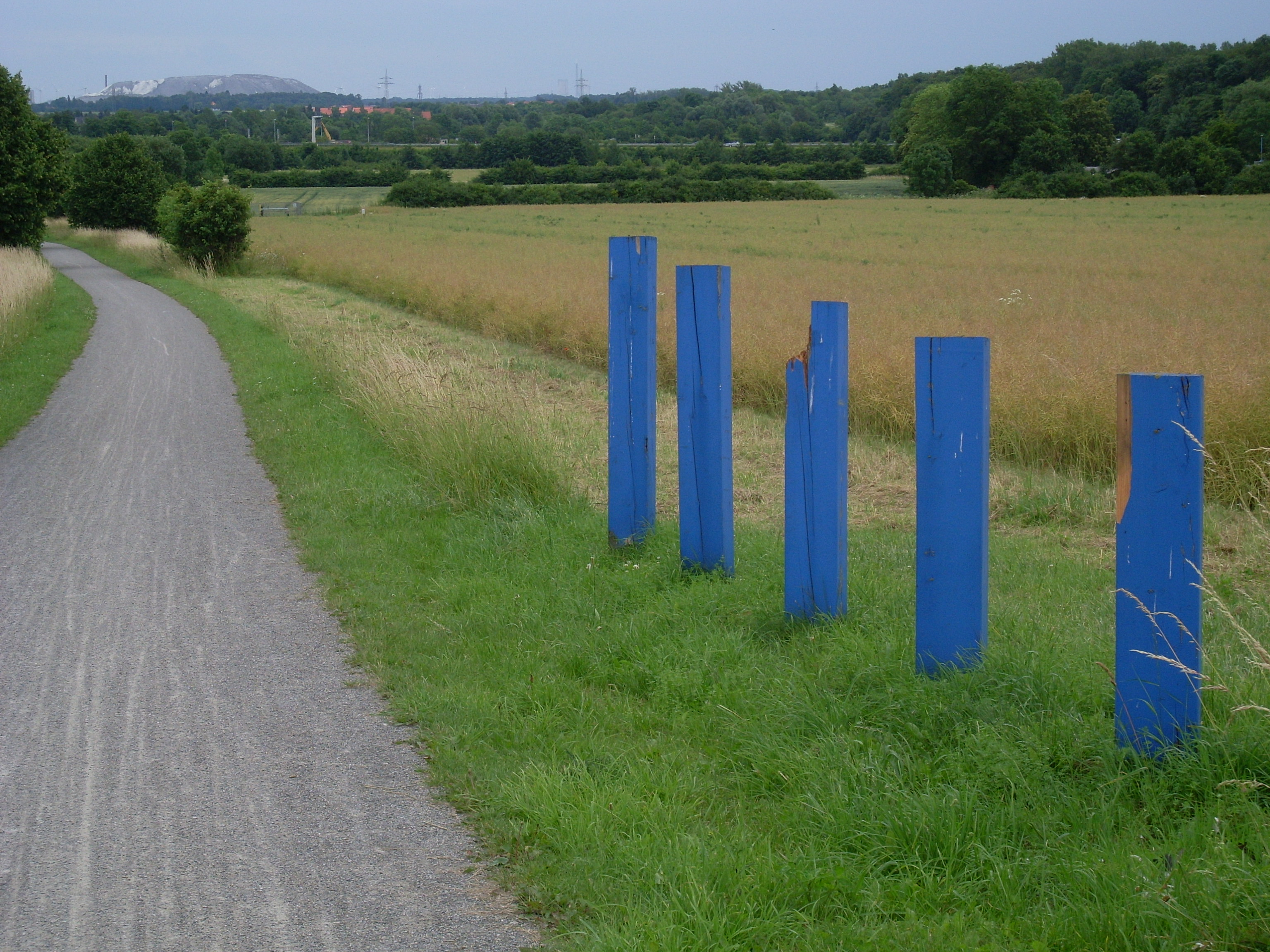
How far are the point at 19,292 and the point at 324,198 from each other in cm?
A: 6771

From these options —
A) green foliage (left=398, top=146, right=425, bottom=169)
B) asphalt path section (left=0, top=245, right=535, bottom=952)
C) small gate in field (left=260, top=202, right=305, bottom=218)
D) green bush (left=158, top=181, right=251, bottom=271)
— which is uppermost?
green foliage (left=398, top=146, right=425, bottom=169)

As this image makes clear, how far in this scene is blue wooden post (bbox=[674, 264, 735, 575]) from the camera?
5.12 metres

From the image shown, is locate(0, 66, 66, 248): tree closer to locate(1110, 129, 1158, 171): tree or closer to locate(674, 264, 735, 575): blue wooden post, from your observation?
locate(674, 264, 735, 575): blue wooden post

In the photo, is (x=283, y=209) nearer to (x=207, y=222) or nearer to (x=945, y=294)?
(x=207, y=222)

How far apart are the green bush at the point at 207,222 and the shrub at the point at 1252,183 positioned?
196ft

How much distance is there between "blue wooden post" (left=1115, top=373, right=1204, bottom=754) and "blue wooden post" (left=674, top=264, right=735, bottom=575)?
7.79 ft

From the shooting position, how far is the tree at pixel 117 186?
156ft

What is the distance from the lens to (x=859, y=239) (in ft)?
121

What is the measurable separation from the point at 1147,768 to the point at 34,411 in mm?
11757

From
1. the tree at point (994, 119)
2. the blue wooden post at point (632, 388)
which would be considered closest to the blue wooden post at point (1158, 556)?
the blue wooden post at point (632, 388)

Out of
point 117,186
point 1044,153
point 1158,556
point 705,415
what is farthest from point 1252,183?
point 1158,556

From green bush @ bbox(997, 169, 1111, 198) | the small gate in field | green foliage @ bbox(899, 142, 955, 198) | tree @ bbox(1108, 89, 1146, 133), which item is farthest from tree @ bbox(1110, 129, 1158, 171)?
the small gate in field

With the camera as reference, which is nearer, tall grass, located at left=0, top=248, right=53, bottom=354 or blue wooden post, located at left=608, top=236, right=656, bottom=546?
blue wooden post, located at left=608, top=236, right=656, bottom=546

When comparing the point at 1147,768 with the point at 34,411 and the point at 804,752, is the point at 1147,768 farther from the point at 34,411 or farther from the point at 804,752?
the point at 34,411
